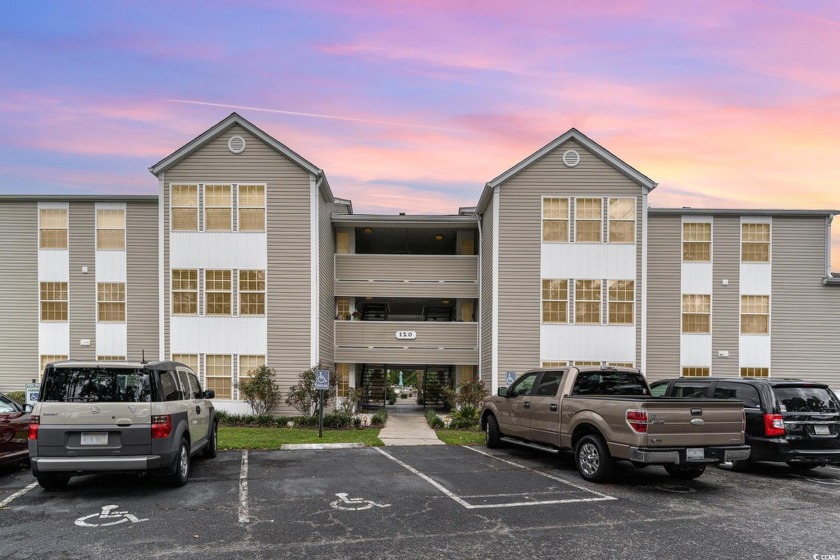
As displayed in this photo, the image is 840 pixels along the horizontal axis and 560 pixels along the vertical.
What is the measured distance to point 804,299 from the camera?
74.6ft

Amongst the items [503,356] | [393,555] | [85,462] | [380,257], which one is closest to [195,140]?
[380,257]

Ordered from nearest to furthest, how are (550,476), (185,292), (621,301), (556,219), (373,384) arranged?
(550,476) < (185,292) < (621,301) < (556,219) < (373,384)

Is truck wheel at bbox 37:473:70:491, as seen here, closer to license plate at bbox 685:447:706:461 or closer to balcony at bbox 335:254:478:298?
license plate at bbox 685:447:706:461

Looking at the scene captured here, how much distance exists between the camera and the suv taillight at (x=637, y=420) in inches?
347

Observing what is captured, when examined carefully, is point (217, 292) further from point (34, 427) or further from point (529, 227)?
point (34, 427)

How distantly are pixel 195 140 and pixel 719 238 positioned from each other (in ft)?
62.5

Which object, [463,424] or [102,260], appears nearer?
[463,424]

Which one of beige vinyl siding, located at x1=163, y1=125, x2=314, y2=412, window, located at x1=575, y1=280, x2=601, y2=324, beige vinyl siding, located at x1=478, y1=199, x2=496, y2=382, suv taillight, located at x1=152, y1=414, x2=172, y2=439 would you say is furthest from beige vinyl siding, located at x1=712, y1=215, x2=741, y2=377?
suv taillight, located at x1=152, y1=414, x2=172, y2=439

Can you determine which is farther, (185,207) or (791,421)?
(185,207)

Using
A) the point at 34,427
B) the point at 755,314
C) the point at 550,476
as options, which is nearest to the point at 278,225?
the point at 34,427

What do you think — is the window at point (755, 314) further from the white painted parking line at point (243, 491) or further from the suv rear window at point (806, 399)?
the white painted parking line at point (243, 491)

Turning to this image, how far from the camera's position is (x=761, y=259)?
22719 millimetres

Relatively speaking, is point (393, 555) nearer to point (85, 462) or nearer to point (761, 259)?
point (85, 462)

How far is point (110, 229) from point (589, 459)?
19.4 metres
